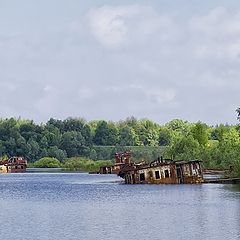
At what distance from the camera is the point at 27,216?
2510 inches

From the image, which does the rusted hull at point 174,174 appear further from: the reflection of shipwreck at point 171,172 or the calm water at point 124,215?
the calm water at point 124,215

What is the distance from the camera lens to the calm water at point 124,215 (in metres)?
50.8

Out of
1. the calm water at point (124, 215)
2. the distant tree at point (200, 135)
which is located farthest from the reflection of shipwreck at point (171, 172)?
the distant tree at point (200, 135)

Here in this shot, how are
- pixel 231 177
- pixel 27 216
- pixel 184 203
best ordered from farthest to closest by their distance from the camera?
1. pixel 231 177
2. pixel 184 203
3. pixel 27 216

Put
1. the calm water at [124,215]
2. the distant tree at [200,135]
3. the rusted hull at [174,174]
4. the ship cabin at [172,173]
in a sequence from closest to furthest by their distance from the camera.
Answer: the calm water at [124,215], the ship cabin at [172,173], the rusted hull at [174,174], the distant tree at [200,135]

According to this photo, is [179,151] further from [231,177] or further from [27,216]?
[27,216]

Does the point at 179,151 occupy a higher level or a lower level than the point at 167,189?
higher

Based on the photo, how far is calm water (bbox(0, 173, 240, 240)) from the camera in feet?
167

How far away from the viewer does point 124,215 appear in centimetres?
6319

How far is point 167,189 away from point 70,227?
143 ft

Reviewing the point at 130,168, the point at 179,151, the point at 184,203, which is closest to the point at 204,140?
the point at 179,151

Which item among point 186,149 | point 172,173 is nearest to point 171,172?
point 172,173

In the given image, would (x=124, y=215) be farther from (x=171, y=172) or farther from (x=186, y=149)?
(x=186, y=149)

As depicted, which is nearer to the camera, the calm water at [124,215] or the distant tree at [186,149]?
the calm water at [124,215]
